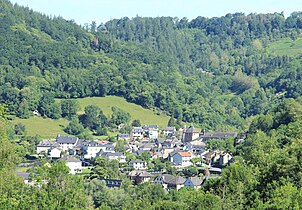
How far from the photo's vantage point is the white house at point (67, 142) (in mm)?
89938

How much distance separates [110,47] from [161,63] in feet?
46.1

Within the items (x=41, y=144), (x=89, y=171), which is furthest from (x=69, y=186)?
(x=41, y=144)

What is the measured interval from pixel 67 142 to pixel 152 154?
528 inches

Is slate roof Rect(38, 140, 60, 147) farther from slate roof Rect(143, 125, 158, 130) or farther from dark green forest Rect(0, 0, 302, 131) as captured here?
slate roof Rect(143, 125, 158, 130)

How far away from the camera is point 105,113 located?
110 metres

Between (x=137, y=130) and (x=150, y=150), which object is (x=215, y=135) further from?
(x=137, y=130)

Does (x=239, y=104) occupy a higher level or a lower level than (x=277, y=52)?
lower

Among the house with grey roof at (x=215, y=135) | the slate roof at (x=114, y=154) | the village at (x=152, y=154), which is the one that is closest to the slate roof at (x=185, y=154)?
the village at (x=152, y=154)

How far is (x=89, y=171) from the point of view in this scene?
238 ft

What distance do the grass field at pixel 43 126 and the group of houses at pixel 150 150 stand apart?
5188 millimetres

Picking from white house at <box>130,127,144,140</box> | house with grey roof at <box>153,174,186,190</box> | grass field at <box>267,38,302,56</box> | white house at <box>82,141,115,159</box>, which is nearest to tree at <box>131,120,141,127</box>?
white house at <box>130,127,144,140</box>

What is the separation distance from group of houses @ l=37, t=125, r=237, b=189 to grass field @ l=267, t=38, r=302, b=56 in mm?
72904

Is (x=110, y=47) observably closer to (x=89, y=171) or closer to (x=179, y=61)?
(x=179, y=61)

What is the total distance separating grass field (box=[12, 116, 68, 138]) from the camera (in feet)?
316
